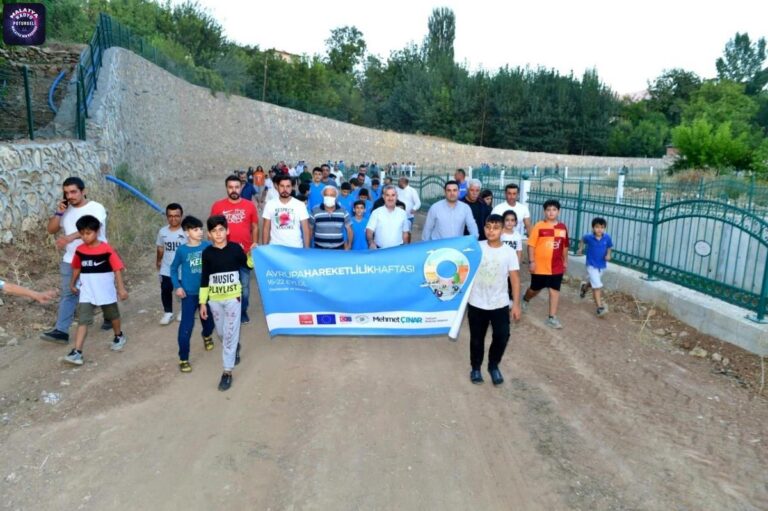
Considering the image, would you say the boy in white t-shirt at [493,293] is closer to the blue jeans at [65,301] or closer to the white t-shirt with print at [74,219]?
the white t-shirt with print at [74,219]

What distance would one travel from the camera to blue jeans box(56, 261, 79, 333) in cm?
612

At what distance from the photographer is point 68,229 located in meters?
5.95

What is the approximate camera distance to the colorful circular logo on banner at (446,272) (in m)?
5.95

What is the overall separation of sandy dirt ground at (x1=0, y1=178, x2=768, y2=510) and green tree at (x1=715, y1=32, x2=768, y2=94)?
12173cm

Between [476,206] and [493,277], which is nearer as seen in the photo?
[493,277]

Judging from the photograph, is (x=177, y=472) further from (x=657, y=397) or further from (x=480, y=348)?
(x=657, y=397)

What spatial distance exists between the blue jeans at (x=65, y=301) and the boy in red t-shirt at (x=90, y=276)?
338mm

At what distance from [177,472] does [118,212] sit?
31.0ft

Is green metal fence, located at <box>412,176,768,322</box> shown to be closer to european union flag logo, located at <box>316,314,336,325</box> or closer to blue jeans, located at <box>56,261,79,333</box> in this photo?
european union flag logo, located at <box>316,314,336,325</box>

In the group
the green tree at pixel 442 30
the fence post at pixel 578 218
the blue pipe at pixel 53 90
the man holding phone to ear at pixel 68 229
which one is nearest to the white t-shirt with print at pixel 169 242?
the man holding phone to ear at pixel 68 229

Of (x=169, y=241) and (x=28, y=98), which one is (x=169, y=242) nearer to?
(x=169, y=241)

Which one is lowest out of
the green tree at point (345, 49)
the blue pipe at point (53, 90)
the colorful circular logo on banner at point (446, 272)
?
the colorful circular logo on banner at point (446, 272)

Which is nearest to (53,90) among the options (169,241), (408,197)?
(408,197)

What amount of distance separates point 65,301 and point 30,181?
4.29m
